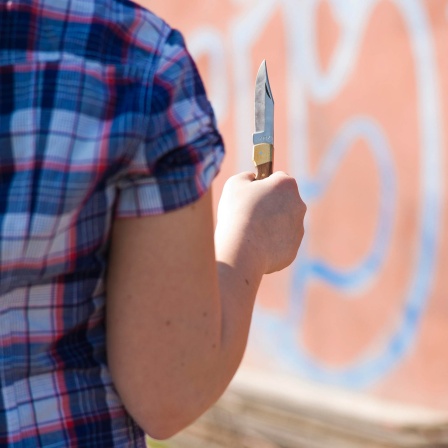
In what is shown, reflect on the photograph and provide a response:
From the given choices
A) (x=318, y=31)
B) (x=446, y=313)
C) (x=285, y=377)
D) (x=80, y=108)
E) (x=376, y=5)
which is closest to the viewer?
(x=80, y=108)

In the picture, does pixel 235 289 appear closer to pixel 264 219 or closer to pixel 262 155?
pixel 264 219

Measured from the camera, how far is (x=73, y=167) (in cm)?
94

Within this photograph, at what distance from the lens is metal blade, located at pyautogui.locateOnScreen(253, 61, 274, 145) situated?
1.24 metres

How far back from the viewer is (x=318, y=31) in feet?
11.1

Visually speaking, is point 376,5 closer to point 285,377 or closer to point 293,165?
point 293,165

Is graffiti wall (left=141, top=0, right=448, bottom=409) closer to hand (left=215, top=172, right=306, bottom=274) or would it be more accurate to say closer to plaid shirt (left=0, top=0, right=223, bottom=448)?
hand (left=215, top=172, right=306, bottom=274)

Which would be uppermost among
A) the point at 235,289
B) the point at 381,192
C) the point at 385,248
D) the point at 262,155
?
the point at 262,155

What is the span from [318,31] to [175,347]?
255 centimetres

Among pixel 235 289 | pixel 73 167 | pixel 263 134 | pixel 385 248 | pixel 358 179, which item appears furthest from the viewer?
pixel 358 179

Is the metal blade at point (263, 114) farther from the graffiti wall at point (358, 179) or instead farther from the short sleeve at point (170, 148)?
the graffiti wall at point (358, 179)

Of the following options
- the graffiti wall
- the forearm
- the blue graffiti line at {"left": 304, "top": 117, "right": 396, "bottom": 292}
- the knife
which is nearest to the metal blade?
the knife

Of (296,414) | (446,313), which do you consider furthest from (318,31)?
(296,414)

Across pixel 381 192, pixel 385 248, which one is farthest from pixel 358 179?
pixel 385 248

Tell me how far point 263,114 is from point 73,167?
0.38 meters
